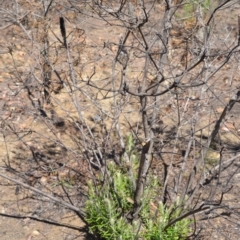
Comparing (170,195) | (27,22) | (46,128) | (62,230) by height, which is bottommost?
(62,230)

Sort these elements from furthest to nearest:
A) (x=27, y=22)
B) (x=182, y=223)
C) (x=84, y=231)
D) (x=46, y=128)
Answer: (x=27, y=22)
(x=46, y=128)
(x=84, y=231)
(x=182, y=223)

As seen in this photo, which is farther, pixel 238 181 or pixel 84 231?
pixel 238 181

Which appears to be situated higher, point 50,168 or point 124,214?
point 50,168

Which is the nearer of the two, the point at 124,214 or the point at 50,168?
the point at 124,214

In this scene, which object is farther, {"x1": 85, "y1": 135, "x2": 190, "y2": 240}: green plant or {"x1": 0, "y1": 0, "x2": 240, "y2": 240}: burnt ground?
{"x1": 0, "y1": 0, "x2": 240, "y2": 240}: burnt ground

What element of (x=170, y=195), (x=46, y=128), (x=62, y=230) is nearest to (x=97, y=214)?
(x=62, y=230)

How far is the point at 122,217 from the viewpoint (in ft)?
11.0

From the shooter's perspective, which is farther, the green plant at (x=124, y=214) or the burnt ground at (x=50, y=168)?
the burnt ground at (x=50, y=168)

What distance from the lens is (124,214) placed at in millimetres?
3510

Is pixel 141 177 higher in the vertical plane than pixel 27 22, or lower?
lower

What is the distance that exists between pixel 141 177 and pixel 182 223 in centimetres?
51

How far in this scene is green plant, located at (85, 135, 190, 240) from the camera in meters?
3.25

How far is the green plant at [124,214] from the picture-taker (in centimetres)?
325

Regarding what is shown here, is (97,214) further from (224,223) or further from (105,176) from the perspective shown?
(224,223)
